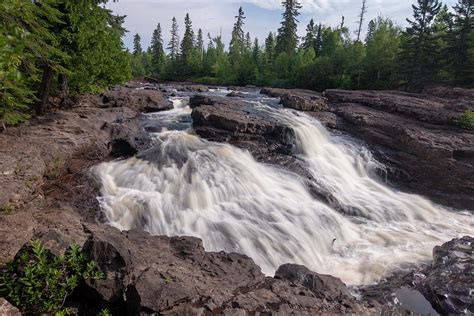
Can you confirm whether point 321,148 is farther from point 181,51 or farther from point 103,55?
point 181,51

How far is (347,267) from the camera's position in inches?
326

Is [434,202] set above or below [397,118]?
below

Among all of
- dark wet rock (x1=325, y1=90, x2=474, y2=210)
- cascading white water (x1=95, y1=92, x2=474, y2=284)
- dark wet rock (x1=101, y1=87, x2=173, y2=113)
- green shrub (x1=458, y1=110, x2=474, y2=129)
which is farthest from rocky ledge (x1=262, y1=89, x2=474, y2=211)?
dark wet rock (x1=101, y1=87, x2=173, y2=113)

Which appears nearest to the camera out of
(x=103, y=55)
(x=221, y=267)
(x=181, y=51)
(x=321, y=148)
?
(x=221, y=267)

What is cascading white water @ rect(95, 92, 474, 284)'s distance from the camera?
8.55 m

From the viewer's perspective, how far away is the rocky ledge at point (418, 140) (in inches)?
573

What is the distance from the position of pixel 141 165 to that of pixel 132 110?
20.4 feet

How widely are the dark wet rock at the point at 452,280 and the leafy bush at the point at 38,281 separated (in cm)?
625

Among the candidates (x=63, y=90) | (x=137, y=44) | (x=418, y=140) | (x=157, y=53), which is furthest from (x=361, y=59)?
(x=137, y=44)

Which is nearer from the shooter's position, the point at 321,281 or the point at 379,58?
the point at 321,281

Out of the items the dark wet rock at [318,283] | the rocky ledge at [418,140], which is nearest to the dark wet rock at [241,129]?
the rocky ledge at [418,140]

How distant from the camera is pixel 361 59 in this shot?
146ft

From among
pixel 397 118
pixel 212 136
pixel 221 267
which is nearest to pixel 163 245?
pixel 221 267

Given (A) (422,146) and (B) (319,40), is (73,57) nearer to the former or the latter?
(A) (422,146)
